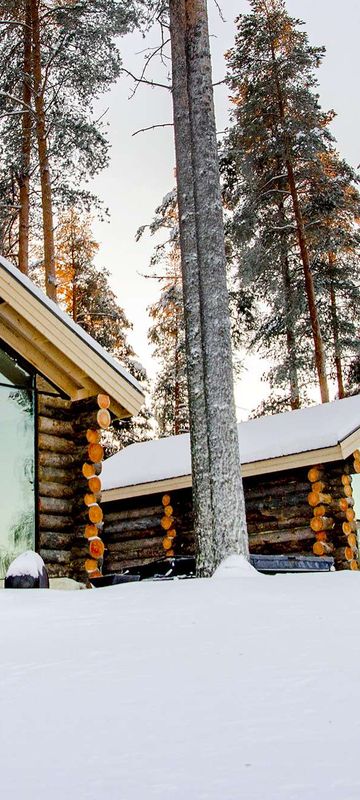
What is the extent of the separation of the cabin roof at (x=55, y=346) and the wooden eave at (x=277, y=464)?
278 centimetres

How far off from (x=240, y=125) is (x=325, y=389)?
23.2ft

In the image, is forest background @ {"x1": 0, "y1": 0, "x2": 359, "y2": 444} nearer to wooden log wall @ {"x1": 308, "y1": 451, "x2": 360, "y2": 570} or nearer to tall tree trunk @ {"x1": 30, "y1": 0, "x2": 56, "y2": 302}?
tall tree trunk @ {"x1": 30, "y1": 0, "x2": 56, "y2": 302}

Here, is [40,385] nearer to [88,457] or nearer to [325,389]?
[88,457]

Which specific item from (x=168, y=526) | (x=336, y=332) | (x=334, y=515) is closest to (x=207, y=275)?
(x=334, y=515)

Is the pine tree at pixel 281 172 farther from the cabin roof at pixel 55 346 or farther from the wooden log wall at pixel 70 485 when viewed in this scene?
the wooden log wall at pixel 70 485

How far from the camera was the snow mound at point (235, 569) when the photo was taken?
7.58 meters

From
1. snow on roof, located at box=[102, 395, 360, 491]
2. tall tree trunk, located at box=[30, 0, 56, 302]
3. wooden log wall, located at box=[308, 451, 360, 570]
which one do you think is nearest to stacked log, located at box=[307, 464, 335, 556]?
wooden log wall, located at box=[308, 451, 360, 570]

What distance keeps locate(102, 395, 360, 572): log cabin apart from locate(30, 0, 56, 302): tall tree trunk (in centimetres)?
431

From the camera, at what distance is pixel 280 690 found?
133 inches

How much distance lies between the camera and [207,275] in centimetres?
888

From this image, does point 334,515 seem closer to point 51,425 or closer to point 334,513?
point 334,513

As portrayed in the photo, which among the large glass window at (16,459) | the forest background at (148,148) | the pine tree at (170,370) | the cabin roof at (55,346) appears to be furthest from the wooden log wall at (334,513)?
the pine tree at (170,370)

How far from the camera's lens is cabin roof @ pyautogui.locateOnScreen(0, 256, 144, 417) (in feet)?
32.3

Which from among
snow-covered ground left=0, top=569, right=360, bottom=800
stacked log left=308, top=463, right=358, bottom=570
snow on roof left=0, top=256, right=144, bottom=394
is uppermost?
snow on roof left=0, top=256, right=144, bottom=394
